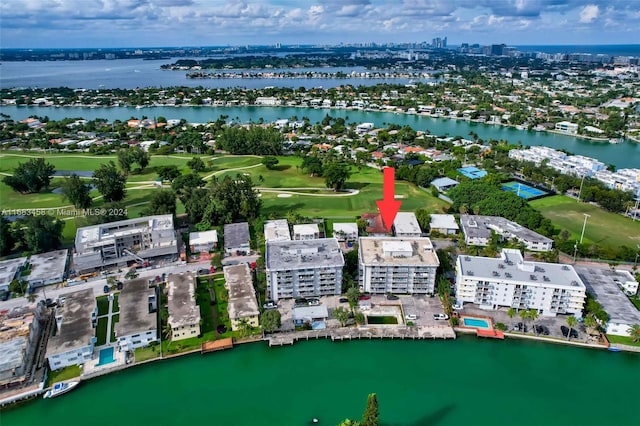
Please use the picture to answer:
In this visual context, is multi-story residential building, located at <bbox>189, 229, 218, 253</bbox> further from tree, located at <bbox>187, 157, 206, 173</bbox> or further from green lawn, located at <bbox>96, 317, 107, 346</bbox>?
tree, located at <bbox>187, 157, 206, 173</bbox>

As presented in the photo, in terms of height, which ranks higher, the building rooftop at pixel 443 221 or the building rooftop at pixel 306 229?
the building rooftop at pixel 306 229

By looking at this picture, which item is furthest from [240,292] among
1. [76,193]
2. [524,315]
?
[76,193]

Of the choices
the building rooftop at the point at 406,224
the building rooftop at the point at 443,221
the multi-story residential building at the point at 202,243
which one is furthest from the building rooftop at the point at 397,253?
the multi-story residential building at the point at 202,243

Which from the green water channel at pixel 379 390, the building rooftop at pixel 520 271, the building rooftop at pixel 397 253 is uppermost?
the building rooftop at pixel 397 253

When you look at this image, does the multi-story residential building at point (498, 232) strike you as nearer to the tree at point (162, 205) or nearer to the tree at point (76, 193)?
the tree at point (162, 205)

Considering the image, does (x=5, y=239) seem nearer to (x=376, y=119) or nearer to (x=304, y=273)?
(x=304, y=273)

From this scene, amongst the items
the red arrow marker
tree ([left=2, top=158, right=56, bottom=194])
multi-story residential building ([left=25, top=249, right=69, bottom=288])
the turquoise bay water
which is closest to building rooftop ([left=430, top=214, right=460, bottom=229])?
the red arrow marker

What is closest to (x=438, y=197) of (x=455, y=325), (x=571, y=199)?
(x=571, y=199)
